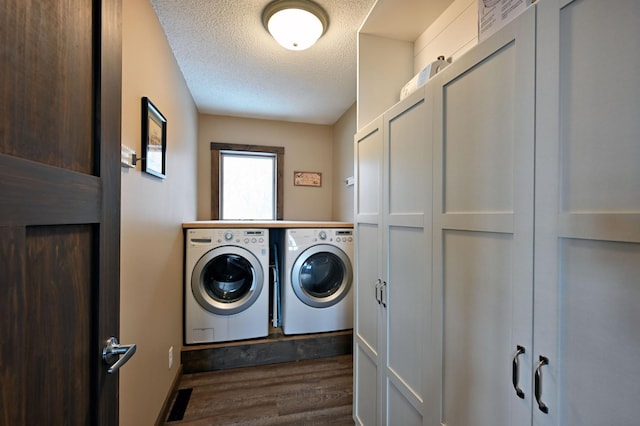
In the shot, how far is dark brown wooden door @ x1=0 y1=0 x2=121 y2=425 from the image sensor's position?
0.42 m

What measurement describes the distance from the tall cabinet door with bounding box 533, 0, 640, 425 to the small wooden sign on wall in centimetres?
303

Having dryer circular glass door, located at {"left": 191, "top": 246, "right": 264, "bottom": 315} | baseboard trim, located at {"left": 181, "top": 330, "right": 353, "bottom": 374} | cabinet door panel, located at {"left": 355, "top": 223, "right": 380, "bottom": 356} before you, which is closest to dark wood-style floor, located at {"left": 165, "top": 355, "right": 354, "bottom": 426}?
baseboard trim, located at {"left": 181, "top": 330, "right": 353, "bottom": 374}

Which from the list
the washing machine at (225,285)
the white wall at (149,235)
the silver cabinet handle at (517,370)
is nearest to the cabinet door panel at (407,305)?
the silver cabinet handle at (517,370)

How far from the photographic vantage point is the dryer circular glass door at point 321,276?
246 centimetres

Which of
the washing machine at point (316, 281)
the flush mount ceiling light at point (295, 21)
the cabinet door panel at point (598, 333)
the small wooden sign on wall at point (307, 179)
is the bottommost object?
the washing machine at point (316, 281)

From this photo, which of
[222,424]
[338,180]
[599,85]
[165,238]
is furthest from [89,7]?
[338,180]

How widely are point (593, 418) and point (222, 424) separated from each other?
1858mm

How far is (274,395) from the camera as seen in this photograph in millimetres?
1949

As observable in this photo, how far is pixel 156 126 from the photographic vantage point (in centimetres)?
154

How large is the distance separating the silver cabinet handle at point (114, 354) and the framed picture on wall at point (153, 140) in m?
0.90

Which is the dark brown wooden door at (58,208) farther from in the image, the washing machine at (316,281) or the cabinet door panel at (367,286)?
the washing machine at (316,281)

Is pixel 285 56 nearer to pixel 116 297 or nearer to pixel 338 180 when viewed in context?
pixel 338 180

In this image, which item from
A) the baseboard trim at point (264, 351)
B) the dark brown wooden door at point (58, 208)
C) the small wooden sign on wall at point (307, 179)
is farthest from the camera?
the small wooden sign on wall at point (307, 179)

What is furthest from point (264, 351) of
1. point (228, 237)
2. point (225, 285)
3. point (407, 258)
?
point (407, 258)
